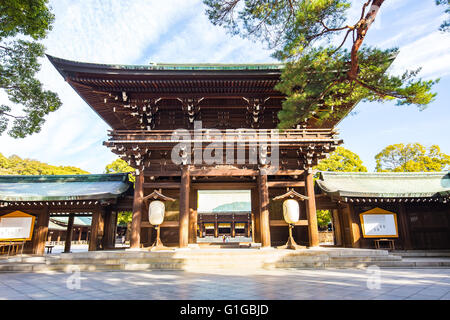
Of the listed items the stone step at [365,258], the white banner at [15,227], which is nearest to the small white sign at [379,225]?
the stone step at [365,258]

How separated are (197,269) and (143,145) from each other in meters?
6.24

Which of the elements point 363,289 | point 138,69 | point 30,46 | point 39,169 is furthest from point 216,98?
point 39,169

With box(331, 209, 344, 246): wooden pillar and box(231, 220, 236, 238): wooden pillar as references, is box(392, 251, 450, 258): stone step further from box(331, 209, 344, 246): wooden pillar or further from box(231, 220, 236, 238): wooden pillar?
box(231, 220, 236, 238): wooden pillar

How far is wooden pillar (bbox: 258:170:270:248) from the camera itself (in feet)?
36.7

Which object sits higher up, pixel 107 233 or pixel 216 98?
pixel 216 98

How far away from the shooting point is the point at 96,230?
44.0ft

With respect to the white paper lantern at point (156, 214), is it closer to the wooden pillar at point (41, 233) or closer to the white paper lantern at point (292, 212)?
the white paper lantern at point (292, 212)

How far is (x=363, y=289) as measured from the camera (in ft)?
18.5

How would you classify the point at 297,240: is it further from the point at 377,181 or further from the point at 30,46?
the point at 30,46

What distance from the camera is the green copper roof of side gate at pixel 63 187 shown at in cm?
1281

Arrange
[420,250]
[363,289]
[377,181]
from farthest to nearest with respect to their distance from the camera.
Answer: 1. [377,181]
2. [420,250]
3. [363,289]

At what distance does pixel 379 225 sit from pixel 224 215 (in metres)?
20.6

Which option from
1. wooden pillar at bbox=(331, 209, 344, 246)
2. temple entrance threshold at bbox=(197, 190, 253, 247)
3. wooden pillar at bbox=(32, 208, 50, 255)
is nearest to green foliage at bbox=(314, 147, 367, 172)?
temple entrance threshold at bbox=(197, 190, 253, 247)

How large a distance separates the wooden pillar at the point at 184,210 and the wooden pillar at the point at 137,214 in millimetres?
2090
